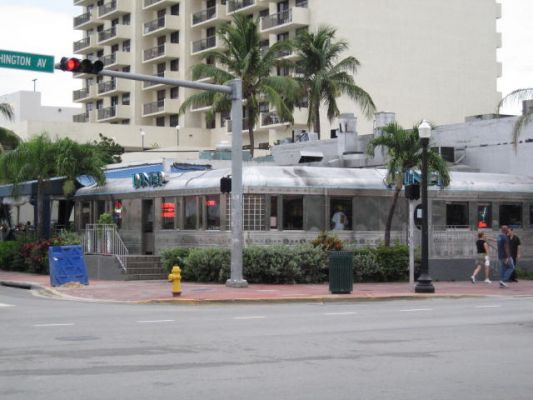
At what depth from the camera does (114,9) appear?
282 feet

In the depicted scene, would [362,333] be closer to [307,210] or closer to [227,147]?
[307,210]

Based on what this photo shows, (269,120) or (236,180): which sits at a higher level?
(269,120)

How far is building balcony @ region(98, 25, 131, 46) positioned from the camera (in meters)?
84.9

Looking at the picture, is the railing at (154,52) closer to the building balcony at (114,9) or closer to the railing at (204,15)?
the railing at (204,15)

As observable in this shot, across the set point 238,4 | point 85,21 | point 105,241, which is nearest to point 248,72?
point 105,241

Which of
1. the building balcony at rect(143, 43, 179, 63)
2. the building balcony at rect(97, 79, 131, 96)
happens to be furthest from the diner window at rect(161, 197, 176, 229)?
the building balcony at rect(97, 79, 131, 96)

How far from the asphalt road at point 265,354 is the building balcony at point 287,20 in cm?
4900

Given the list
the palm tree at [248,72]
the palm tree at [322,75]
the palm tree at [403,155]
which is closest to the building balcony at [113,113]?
the palm tree at [322,75]

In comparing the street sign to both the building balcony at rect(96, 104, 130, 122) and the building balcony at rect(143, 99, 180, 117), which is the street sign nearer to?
the building balcony at rect(143, 99, 180, 117)

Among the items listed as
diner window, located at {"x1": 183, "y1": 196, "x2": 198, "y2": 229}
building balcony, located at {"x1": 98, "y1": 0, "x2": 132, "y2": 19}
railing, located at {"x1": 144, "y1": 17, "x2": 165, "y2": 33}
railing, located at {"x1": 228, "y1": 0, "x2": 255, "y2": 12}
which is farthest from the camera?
building balcony, located at {"x1": 98, "y1": 0, "x2": 132, "y2": 19}

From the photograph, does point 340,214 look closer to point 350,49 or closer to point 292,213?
point 292,213

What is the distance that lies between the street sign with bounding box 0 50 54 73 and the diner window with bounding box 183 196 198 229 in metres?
11.6

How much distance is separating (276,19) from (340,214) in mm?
40059

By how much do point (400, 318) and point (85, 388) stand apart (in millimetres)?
9617
